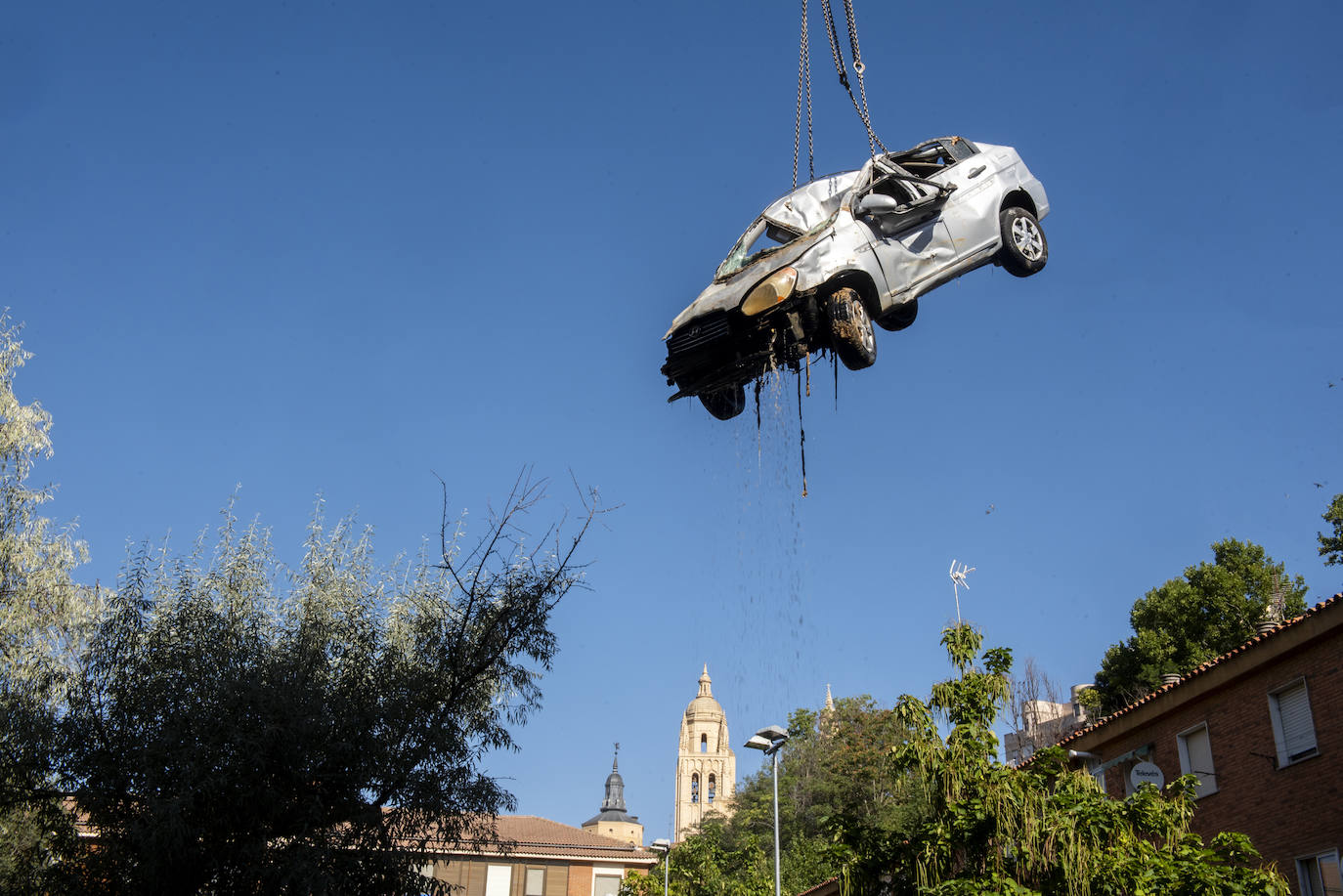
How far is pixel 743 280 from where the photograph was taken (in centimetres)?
1157

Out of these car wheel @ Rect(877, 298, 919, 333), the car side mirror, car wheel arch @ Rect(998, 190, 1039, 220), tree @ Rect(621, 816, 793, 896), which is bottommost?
tree @ Rect(621, 816, 793, 896)

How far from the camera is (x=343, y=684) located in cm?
1305

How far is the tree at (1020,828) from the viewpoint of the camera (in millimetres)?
10875

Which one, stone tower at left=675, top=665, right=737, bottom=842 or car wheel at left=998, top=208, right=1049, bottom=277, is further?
stone tower at left=675, top=665, right=737, bottom=842

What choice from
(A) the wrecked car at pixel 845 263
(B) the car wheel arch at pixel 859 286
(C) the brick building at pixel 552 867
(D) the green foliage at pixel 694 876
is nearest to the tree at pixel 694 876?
(D) the green foliage at pixel 694 876

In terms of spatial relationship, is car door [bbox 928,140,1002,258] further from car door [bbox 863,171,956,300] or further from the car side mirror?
the car side mirror

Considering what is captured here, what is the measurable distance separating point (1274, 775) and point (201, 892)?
1361 centimetres

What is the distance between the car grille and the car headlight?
332 millimetres

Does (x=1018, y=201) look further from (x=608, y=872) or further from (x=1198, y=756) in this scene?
(x=608, y=872)

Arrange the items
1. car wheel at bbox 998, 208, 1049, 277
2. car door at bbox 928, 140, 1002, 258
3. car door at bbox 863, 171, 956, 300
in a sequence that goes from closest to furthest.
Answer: car door at bbox 863, 171, 956, 300, car door at bbox 928, 140, 1002, 258, car wheel at bbox 998, 208, 1049, 277

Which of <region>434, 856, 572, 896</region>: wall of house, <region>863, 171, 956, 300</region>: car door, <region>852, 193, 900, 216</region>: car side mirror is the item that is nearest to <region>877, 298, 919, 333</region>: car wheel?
<region>863, 171, 956, 300</region>: car door

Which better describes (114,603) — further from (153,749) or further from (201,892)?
(201,892)

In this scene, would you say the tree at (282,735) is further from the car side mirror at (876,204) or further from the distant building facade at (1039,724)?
the distant building facade at (1039,724)

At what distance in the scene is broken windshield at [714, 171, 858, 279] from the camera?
12.2m
